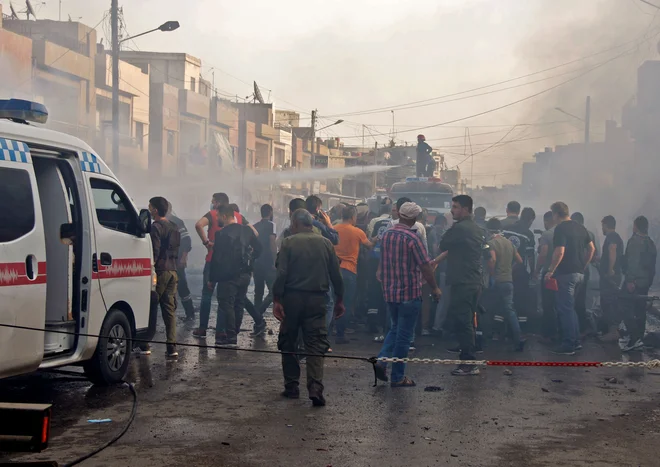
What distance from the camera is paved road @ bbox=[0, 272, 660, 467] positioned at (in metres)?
5.67

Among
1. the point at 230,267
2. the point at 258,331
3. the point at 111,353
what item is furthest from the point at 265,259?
the point at 111,353

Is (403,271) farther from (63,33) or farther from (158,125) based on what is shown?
(158,125)

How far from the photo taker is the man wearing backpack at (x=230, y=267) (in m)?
10.6

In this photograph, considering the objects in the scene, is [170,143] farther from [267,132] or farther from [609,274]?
[609,274]

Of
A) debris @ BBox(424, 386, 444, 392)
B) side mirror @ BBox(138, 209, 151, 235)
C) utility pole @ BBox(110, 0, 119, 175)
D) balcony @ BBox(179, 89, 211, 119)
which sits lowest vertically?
debris @ BBox(424, 386, 444, 392)

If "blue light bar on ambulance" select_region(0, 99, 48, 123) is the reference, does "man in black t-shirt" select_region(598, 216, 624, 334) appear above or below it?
below

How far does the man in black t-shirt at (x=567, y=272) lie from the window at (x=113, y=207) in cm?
536

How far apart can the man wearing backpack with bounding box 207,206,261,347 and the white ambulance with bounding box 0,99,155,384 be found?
201cm

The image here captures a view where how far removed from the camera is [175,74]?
5494cm

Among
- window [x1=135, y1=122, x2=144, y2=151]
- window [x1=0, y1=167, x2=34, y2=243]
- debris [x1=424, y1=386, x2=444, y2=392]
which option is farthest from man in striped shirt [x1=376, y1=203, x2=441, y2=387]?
window [x1=135, y1=122, x2=144, y2=151]

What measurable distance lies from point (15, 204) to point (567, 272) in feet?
22.9

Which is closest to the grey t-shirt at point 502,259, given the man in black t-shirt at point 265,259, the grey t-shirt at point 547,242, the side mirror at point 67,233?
the grey t-shirt at point 547,242

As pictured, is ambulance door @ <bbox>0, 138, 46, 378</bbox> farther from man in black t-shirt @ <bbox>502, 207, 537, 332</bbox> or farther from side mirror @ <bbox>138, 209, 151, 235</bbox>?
man in black t-shirt @ <bbox>502, 207, 537, 332</bbox>

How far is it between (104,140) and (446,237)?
29249 mm
